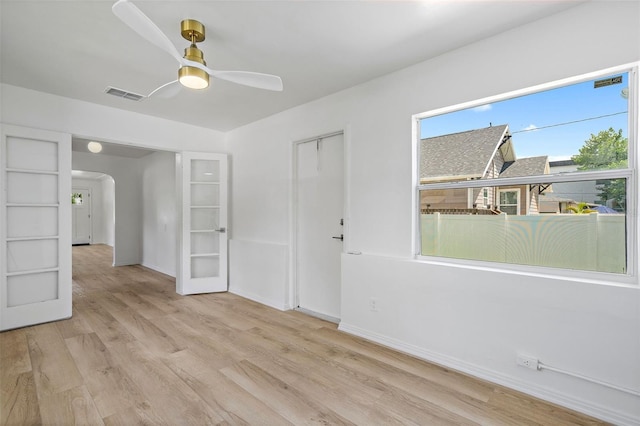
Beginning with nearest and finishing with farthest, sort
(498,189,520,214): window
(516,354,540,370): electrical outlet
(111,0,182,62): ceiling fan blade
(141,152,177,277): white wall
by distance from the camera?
(111,0,182,62): ceiling fan blade < (516,354,540,370): electrical outlet < (498,189,520,214): window < (141,152,177,277): white wall

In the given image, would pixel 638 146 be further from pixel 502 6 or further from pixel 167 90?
pixel 167 90

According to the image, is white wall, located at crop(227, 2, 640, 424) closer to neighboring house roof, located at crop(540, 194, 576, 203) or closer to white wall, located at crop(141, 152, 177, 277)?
neighboring house roof, located at crop(540, 194, 576, 203)

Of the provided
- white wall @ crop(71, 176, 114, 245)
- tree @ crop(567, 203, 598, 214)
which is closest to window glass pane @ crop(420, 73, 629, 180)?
tree @ crop(567, 203, 598, 214)

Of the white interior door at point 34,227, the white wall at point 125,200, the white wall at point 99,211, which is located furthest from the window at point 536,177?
the white wall at point 99,211

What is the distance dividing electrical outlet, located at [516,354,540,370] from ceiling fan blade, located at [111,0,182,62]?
316cm

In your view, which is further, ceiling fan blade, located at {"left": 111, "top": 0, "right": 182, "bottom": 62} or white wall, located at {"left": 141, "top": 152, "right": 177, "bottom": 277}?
white wall, located at {"left": 141, "top": 152, "right": 177, "bottom": 277}

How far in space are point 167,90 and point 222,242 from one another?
8.94 feet

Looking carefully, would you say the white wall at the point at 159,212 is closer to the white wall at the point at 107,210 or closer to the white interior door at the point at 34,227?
the white interior door at the point at 34,227

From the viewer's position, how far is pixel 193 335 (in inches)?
120

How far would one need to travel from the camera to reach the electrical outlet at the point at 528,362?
2052 mm

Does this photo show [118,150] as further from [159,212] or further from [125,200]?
[159,212]

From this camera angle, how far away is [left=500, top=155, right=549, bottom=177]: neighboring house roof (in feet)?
7.20

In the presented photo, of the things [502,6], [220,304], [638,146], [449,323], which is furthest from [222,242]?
[638,146]

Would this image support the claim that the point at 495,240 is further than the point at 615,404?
Yes
